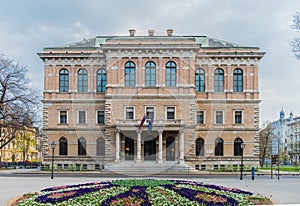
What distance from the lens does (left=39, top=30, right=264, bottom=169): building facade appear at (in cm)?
5241

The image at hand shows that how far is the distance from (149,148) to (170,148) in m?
2.69

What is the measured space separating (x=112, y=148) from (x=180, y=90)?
11.4 m

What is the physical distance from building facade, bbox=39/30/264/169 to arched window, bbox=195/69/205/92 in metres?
0.14

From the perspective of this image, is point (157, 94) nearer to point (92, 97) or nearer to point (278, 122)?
point (92, 97)

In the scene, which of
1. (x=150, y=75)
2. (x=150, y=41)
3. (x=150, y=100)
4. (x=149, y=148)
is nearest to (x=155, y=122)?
(x=150, y=100)

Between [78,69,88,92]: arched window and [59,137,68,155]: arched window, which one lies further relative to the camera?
[78,69,88,92]: arched window

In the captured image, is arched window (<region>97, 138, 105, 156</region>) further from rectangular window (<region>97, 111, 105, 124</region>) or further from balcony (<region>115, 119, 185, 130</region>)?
balcony (<region>115, 119, 185, 130</region>)

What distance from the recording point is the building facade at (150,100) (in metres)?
52.4

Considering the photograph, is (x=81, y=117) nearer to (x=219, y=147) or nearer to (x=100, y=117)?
(x=100, y=117)

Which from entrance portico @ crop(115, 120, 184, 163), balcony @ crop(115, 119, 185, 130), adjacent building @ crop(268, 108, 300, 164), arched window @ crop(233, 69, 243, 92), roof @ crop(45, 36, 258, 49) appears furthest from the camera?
adjacent building @ crop(268, 108, 300, 164)

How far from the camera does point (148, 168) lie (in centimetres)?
4784

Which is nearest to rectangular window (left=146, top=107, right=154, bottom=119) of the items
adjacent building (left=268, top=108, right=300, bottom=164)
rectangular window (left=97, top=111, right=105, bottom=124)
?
rectangular window (left=97, top=111, right=105, bottom=124)

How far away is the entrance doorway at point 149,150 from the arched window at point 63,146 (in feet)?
37.2

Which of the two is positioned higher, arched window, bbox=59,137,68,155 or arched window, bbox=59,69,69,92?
arched window, bbox=59,69,69,92
